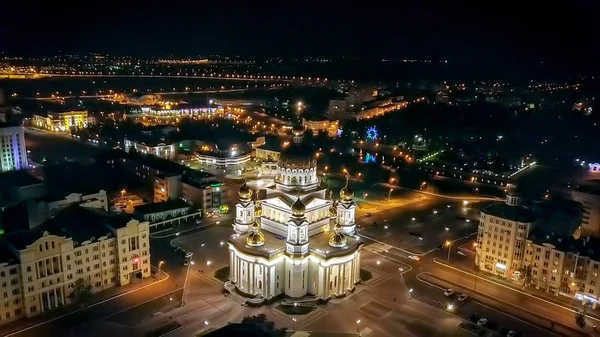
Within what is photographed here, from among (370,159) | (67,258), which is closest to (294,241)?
(67,258)

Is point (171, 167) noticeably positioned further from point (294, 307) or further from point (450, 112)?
point (450, 112)

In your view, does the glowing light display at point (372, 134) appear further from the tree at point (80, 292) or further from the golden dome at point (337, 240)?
the tree at point (80, 292)

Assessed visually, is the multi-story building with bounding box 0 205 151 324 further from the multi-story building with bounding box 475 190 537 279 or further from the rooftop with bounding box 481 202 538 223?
the rooftop with bounding box 481 202 538 223

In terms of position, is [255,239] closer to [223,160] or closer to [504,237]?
[504,237]

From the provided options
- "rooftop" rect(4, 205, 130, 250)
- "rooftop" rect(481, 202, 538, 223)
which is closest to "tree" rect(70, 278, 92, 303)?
"rooftop" rect(4, 205, 130, 250)

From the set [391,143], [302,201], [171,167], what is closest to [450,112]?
[391,143]

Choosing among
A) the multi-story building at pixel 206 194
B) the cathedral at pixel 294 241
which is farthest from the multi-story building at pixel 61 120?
the cathedral at pixel 294 241
